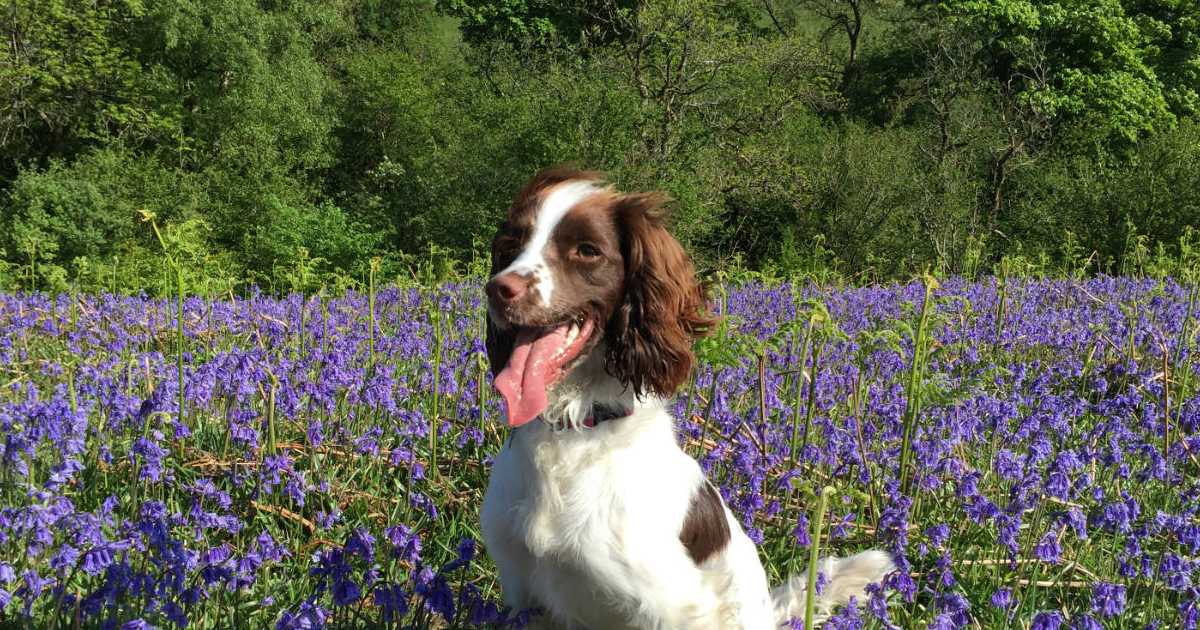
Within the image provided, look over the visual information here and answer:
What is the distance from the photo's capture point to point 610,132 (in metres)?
18.1

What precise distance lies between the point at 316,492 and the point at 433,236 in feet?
64.0

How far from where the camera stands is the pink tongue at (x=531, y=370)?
216cm

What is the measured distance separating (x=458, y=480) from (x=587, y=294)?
1587 millimetres

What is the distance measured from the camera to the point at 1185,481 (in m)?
3.75

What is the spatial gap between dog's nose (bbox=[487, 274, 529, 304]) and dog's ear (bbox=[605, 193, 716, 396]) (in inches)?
14.7

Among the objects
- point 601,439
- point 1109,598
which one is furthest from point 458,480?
point 1109,598

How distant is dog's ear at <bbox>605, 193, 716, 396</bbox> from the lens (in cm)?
237

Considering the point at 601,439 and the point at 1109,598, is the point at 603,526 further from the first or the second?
the point at 1109,598

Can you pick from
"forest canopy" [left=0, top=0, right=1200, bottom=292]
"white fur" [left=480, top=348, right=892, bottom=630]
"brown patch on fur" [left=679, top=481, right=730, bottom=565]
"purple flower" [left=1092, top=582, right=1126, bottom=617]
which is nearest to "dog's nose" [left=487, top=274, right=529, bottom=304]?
"white fur" [left=480, top=348, right=892, bottom=630]

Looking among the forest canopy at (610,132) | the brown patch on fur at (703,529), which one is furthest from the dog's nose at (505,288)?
the forest canopy at (610,132)

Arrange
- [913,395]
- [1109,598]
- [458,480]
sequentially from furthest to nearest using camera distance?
[458,480] < [913,395] < [1109,598]

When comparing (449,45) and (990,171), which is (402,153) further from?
(990,171)

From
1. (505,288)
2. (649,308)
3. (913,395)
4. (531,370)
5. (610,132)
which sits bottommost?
(610,132)

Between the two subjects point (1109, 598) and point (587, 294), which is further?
point (587, 294)
